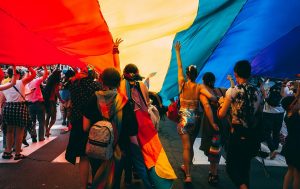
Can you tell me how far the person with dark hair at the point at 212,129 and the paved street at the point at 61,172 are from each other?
38 centimetres

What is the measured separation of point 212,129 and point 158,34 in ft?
7.19

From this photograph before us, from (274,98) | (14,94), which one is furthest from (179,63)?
→ (14,94)

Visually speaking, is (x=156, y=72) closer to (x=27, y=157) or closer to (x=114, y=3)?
(x=114, y=3)

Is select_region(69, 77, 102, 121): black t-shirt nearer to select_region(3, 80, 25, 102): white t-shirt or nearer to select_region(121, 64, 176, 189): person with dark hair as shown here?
select_region(121, 64, 176, 189): person with dark hair

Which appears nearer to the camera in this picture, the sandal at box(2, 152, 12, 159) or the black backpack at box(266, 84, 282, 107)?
the sandal at box(2, 152, 12, 159)

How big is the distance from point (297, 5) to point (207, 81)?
188cm

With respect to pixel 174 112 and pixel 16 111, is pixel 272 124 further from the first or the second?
pixel 16 111

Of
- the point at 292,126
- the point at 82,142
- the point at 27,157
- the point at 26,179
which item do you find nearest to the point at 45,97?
the point at 27,157

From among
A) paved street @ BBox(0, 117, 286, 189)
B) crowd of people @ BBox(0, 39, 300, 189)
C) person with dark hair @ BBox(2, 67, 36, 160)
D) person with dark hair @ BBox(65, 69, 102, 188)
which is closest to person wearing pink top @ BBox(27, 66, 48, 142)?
paved street @ BBox(0, 117, 286, 189)

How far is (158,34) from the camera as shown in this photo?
4.20m

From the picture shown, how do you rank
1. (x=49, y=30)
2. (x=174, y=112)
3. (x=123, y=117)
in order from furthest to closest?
(x=174, y=112), (x=123, y=117), (x=49, y=30)

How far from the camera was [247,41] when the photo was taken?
473cm

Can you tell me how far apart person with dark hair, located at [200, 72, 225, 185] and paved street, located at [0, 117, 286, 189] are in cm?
38

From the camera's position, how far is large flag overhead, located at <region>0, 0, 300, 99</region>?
3.01 m
